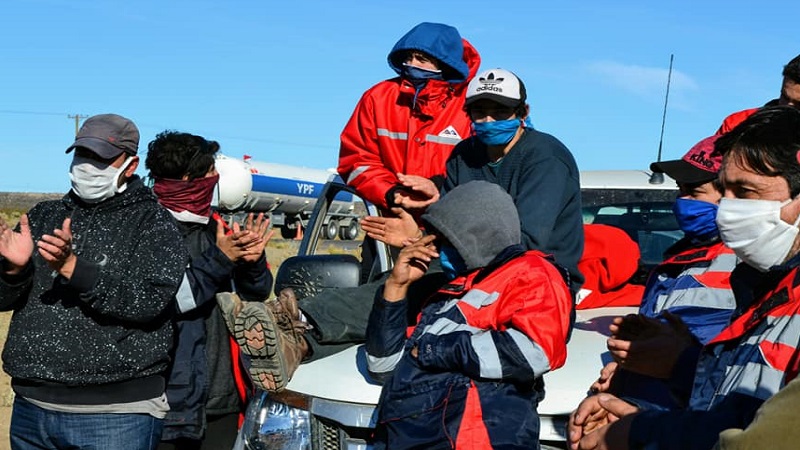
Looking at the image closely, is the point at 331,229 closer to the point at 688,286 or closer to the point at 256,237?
the point at 256,237

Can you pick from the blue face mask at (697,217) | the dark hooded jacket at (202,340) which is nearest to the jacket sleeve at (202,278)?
the dark hooded jacket at (202,340)

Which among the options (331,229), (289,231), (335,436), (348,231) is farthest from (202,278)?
(289,231)

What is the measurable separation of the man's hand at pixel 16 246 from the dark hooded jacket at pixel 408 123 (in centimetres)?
164

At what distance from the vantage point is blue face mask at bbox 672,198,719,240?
4176mm

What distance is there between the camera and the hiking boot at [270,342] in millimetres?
4273

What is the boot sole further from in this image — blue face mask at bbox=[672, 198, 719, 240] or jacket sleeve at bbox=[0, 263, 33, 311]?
blue face mask at bbox=[672, 198, 719, 240]

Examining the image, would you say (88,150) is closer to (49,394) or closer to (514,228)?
(49,394)

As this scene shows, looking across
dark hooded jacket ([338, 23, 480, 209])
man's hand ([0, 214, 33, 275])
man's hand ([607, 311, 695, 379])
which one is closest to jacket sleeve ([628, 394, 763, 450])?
man's hand ([607, 311, 695, 379])

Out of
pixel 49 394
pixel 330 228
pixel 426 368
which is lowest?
pixel 330 228

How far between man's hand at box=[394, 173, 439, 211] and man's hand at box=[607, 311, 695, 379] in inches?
61.0

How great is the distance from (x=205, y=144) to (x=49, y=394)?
1472 millimetres

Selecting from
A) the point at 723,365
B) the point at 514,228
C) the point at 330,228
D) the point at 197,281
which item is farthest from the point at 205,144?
the point at 330,228

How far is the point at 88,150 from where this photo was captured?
4297mm

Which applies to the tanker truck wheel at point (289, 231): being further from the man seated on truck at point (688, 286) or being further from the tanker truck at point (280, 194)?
the man seated on truck at point (688, 286)
